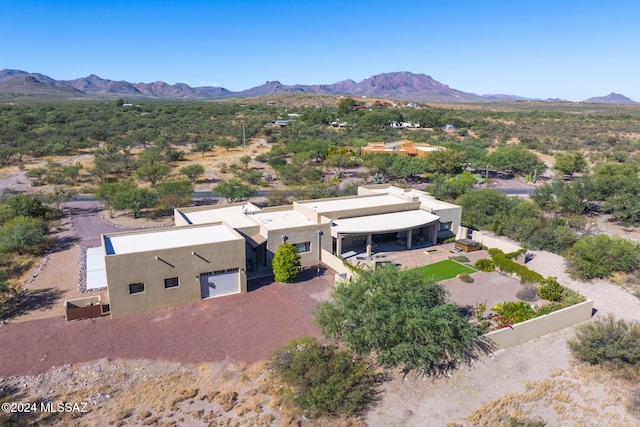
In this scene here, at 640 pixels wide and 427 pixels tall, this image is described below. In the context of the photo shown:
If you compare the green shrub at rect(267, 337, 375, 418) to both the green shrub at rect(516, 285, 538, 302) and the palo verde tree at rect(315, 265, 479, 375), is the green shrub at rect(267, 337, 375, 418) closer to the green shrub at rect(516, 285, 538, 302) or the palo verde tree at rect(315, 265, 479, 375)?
the palo verde tree at rect(315, 265, 479, 375)


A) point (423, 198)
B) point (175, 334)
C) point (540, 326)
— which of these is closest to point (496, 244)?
point (423, 198)

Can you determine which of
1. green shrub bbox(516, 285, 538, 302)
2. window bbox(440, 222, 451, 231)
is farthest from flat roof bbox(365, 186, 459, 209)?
green shrub bbox(516, 285, 538, 302)

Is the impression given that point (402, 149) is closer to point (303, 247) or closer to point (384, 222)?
point (384, 222)

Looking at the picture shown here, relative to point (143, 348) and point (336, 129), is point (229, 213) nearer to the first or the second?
point (143, 348)

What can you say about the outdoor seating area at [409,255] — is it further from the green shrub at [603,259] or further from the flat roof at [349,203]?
the green shrub at [603,259]

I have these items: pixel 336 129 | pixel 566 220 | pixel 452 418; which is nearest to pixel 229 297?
pixel 452 418

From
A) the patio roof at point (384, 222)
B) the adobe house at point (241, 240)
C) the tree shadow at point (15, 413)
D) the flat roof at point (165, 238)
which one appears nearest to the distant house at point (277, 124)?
the adobe house at point (241, 240)
